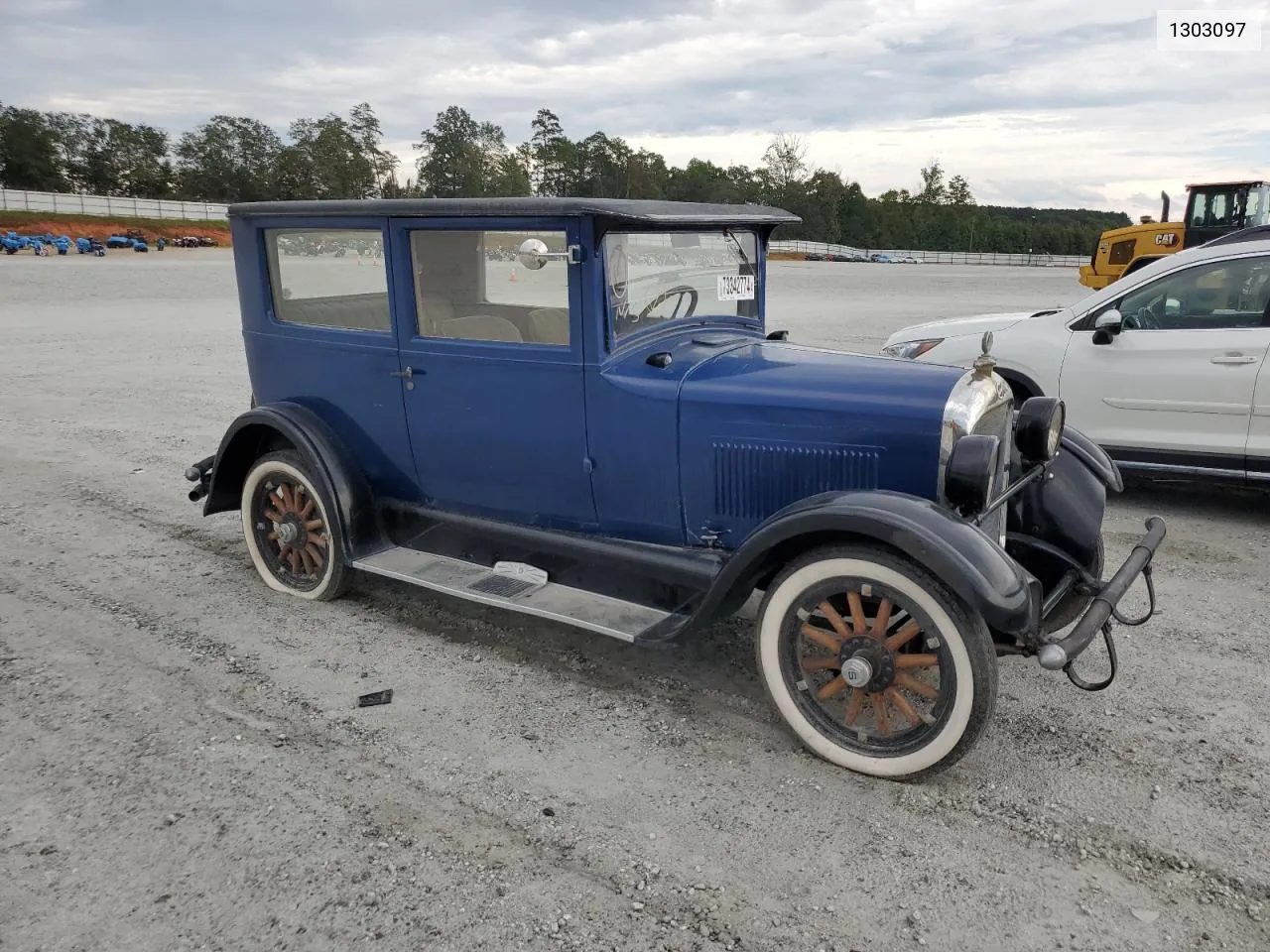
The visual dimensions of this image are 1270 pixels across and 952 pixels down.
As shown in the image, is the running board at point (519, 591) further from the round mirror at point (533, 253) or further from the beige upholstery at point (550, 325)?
the round mirror at point (533, 253)

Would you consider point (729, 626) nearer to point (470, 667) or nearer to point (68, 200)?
point (470, 667)

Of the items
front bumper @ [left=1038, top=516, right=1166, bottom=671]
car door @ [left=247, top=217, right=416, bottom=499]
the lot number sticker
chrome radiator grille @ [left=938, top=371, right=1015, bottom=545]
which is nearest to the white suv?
front bumper @ [left=1038, top=516, right=1166, bottom=671]

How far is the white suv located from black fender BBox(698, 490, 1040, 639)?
333cm

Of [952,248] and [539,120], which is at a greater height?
[539,120]

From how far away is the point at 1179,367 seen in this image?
5.46m

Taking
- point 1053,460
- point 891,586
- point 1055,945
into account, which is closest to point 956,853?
point 1055,945

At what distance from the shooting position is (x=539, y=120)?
79375mm

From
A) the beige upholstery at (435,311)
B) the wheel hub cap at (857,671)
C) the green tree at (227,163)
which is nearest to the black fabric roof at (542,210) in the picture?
the beige upholstery at (435,311)

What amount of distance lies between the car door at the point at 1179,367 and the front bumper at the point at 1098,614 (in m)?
2.29

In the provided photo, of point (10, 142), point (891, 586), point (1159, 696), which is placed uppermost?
point (10, 142)

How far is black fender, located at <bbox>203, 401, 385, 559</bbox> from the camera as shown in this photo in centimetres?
407

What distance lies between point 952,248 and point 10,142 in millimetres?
76772

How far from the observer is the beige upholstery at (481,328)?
367 cm

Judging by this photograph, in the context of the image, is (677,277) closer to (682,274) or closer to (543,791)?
(682,274)
